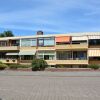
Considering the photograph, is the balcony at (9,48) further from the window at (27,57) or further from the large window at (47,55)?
the large window at (47,55)

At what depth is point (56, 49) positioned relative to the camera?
71.2 metres

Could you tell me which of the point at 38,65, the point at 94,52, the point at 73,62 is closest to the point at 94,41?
the point at 94,52

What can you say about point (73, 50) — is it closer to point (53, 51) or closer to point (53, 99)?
point (53, 51)

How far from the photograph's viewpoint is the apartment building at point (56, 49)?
6781cm

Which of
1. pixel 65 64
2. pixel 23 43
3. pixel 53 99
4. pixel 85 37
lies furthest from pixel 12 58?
pixel 53 99

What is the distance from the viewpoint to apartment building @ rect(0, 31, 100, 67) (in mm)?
67812

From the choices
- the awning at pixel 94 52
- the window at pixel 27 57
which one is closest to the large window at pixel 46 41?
the window at pixel 27 57

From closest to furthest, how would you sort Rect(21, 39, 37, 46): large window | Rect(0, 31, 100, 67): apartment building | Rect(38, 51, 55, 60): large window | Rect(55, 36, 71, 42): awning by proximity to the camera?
Rect(0, 31, 100, 67): apartment building → Rect(55, 36, 71, 42): awning → Rect(38, 51, 55, 60): large window → Rect(21, 39, 37, 46): large window

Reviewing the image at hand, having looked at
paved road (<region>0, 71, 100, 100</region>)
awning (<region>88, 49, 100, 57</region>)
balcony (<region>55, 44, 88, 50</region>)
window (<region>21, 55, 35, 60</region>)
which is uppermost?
balcony (<region>55, 44, 88, 50</region>)

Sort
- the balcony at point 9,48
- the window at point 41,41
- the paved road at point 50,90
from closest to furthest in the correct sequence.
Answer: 1. the paved road at point 50,90
2. the window at point 41,41
3. the balcony at point 9,48

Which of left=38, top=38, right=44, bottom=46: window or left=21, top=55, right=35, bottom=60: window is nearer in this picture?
left=38, top=38, right=44, bottom=46: window

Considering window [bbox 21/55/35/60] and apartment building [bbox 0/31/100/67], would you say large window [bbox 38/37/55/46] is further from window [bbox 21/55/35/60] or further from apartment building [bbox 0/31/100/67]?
window [bbox 21/55/35/60]

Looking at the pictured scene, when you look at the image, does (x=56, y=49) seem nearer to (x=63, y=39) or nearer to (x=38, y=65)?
(x=63, y=39)

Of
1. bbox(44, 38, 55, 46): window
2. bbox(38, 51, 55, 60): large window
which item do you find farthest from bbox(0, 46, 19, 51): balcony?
bbox(44, 38, 55, 46): window
